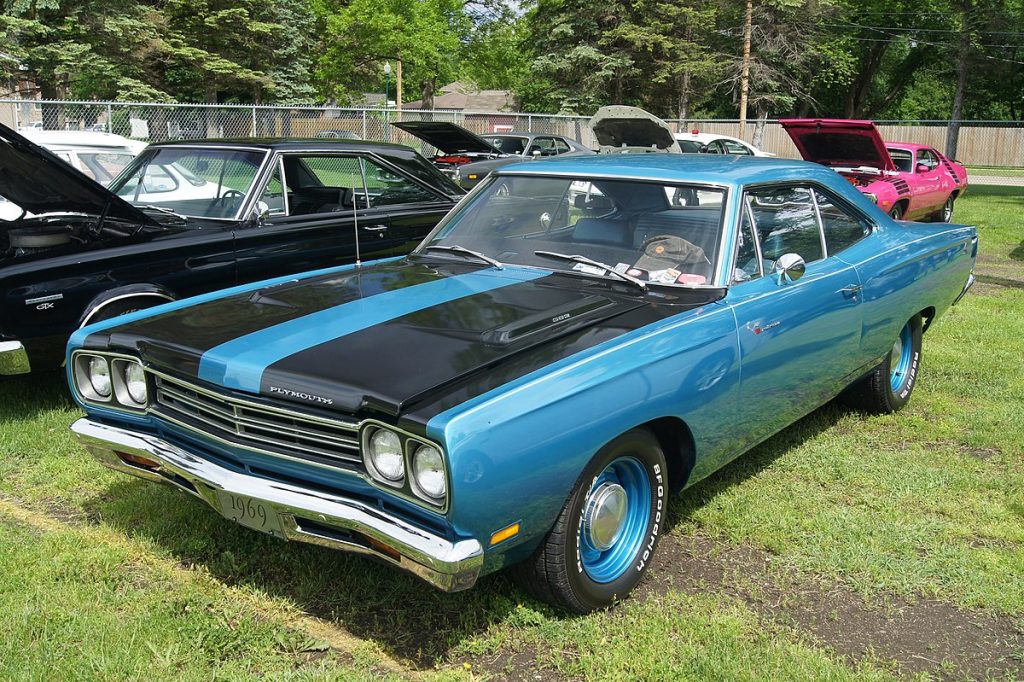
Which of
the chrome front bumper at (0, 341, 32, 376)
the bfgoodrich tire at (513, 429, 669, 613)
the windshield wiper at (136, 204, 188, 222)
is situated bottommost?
the bfgoodrich tire at (513, 429, 669, 613)

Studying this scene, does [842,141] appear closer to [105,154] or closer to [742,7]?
[105,154]

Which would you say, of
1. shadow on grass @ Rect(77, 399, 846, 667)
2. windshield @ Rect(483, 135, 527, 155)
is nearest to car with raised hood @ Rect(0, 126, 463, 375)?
shadow on grass @ Rect(77, 399, 846, 667)

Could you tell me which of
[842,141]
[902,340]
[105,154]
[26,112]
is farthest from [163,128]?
[902,340]

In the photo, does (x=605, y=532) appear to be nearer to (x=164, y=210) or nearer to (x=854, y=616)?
(x=854, y=616)

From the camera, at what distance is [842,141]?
39.9 feet

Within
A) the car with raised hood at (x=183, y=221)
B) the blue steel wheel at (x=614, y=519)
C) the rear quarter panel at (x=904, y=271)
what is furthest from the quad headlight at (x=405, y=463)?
the rear quarter panel at (x=904, y=271)

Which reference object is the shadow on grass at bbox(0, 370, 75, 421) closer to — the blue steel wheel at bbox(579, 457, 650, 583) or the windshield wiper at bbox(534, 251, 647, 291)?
the windshield wiper at bbox(534, 251, 647, 291)

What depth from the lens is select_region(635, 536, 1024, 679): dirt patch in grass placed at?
10.4 ft

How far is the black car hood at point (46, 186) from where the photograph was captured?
16.7ft

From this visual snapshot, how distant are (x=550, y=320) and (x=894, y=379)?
319 centimetres

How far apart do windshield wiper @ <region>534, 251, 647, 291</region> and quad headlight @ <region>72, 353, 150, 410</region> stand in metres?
1.81

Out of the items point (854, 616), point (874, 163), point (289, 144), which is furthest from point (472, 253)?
point (874, 163)

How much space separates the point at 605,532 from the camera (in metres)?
3.29

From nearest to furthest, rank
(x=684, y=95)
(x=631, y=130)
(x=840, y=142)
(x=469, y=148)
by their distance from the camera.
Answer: (x=840, y=142)
(x=469, y=148)
(x=631, y=130)
(x=684, y=95)
